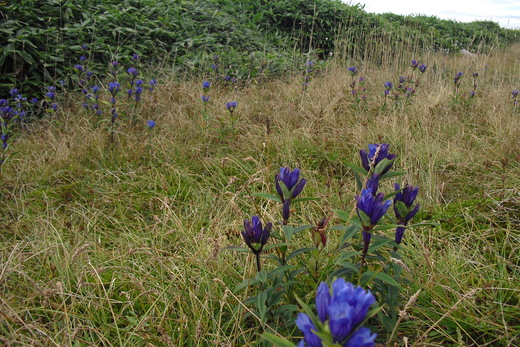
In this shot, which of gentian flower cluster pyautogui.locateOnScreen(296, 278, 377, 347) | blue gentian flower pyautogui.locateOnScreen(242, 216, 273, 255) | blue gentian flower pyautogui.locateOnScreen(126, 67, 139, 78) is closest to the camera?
gentian flower cluster pyautogui.locateOnScreen(296, 278, 377, 347)

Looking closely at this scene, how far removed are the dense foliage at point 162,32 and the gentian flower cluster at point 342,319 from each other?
4.61 meters

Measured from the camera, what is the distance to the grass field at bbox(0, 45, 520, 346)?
142 centimetres

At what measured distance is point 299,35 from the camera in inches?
305

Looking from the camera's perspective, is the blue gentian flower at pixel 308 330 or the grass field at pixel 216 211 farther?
the grass field at pixel 216 211

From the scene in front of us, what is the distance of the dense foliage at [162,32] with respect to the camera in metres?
4.62

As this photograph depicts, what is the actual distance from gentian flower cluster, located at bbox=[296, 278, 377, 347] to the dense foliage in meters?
4.61

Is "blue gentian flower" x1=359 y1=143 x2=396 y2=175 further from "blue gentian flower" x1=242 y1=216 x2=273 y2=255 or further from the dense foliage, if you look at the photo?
the dense foliage

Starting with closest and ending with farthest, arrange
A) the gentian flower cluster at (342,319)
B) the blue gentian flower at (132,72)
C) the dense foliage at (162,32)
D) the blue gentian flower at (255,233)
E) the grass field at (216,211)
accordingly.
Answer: the gentian flower cluster at (342,319)
the blue gentian flower at (255,233)
the grass field at (216,211)
the blue gentian flower at (132,72)
the dense foliage at (162,32)

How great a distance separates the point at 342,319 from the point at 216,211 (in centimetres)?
182

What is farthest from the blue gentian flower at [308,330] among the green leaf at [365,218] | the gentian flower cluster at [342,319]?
the green leaf at [365,218]

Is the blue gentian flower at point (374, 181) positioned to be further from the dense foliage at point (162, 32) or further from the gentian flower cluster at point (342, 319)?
the dense foliage at point (162, 32)

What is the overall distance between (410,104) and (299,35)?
15.2 ft

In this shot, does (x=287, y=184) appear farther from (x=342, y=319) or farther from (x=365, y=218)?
(x=342, y=319)

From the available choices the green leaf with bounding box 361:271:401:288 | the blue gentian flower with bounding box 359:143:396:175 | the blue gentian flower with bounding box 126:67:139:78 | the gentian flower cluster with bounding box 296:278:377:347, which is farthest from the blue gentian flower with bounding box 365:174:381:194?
the blue gentian flower with bounding box 126:67:139:78
